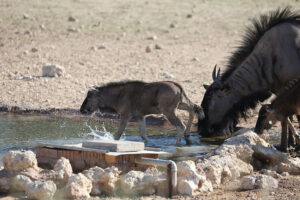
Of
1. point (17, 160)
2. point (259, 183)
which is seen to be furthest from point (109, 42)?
point (259, 183)

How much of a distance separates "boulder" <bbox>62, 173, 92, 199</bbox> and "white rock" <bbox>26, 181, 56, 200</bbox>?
0.47ft

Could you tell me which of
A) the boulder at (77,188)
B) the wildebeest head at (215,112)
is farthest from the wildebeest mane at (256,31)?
the boulder at (77,188)

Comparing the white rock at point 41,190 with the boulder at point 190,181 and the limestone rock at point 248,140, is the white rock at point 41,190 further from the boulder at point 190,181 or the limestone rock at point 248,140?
the limestone rock at point 248,140

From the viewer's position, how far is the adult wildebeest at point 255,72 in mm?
10406

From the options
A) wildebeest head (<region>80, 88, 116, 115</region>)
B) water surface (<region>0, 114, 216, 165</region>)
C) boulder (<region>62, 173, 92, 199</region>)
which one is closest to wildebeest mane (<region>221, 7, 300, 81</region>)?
water surface (<region>0, 114, 216, 165</region>)

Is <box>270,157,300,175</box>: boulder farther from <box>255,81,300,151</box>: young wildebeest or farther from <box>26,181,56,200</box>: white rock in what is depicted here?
<box>26,181,56,200</box>: white rock

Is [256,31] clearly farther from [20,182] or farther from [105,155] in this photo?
[20,182]

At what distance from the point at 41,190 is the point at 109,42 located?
506 inches

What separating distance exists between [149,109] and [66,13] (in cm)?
1187

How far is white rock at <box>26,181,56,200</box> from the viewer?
20.6 ft

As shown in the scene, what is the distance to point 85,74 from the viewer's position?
1547 centimetres

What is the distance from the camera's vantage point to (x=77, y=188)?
6.39 metres

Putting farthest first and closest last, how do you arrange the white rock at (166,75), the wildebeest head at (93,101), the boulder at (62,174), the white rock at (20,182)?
the white rock at (166,75)
the wildebeest head at (93,101)
the boulder at (62,174)
the white rock at (20,182)

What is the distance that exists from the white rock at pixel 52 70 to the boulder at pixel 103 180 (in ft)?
27.5
